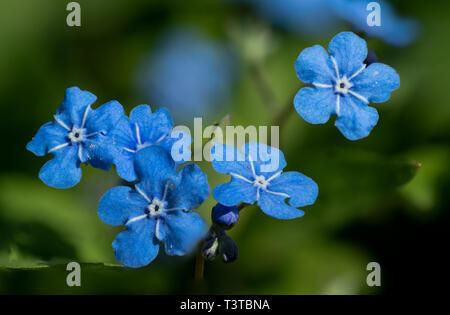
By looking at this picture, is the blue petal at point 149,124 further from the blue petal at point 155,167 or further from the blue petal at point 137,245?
the blue petal at point 137,245

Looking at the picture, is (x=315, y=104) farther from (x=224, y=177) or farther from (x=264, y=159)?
(x=224, y=177)

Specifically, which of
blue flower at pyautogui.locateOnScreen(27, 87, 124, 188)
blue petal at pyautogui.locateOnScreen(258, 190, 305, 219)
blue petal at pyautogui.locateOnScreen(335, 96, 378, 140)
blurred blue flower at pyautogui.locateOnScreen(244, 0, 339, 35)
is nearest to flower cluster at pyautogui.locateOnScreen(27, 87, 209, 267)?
blue flower at pyautogui.locateOnScreen(27, 87, 124, 188)

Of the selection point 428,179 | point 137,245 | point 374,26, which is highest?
point 374,26

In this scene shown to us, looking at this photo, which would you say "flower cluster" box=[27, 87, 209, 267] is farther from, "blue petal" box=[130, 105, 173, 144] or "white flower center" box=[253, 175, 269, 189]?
"white flower center" box=[253, 175, 269, 189]

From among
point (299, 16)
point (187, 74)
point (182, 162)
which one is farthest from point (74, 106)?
point (299, 16)

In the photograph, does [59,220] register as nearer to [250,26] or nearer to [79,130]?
[79,130]

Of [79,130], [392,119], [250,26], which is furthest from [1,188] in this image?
[392,119]

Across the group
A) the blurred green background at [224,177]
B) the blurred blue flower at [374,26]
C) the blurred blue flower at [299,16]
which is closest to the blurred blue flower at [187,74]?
the blurred green background at [224,177]
